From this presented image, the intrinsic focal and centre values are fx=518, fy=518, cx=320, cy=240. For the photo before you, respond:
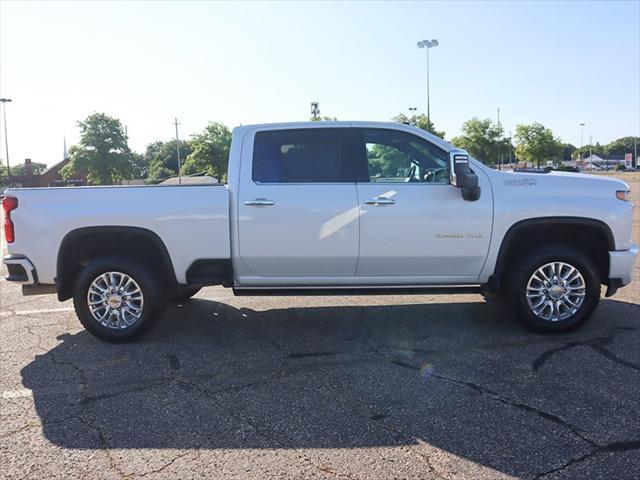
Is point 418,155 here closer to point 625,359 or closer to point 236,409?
point 625,359

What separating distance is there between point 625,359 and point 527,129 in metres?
53.2

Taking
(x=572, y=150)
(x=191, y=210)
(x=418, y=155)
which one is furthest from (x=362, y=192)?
(x=572, y=150)

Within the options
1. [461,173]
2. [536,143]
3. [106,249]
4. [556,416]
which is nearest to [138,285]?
[106,249]

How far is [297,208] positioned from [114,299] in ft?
6.47

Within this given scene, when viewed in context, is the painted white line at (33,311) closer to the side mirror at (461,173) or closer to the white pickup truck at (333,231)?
the white pickup truck at (333,231)

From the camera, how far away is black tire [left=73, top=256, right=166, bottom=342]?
193 inches

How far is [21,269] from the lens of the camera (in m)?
4.94

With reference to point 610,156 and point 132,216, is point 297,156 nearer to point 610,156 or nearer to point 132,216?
point 132,216

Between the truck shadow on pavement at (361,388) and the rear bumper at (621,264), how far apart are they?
1.83ft

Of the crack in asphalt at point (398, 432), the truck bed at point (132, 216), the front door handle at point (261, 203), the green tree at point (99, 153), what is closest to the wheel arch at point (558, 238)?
the crack in asphalt at point (398, 432)

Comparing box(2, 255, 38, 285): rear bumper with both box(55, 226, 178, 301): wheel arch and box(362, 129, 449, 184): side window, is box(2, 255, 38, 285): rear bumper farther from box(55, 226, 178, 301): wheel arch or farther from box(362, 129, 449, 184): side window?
box(362, 129, 449, 184): side window

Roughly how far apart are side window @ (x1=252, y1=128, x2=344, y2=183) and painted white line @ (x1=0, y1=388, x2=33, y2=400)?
2552mm

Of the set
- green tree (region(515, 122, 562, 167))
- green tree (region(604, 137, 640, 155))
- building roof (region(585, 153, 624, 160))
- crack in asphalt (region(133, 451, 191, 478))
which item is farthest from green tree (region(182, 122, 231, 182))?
green tree (region(604, 137, 640, 155))

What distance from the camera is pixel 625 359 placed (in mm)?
4332
